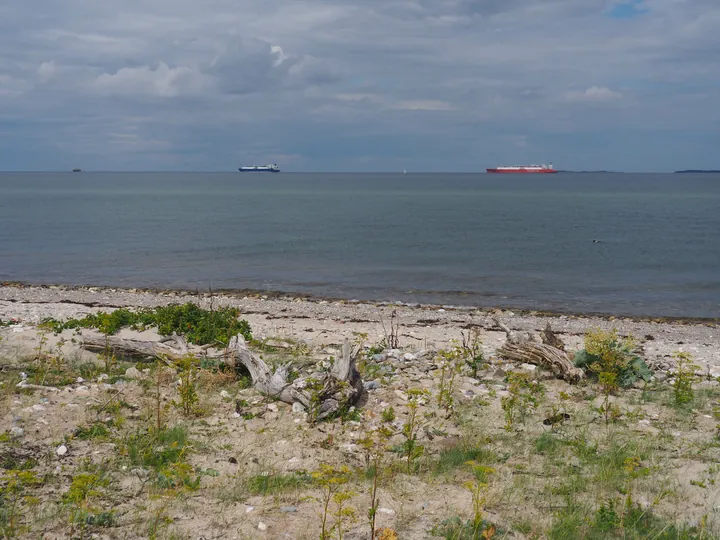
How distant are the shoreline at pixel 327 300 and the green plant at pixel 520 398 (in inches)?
521

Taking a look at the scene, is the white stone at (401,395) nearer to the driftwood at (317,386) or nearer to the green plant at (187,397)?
the driftwood at (317,386)

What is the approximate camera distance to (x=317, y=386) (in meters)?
9.12

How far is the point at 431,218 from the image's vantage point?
68.7 metres

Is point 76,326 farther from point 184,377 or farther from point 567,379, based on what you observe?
point 567,379

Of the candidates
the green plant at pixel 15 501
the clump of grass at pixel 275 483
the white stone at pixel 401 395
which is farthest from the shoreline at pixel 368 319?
the green plant at pixel 15 501

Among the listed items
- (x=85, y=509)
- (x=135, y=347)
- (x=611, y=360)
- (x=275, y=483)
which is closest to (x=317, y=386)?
(x=275, y=483)

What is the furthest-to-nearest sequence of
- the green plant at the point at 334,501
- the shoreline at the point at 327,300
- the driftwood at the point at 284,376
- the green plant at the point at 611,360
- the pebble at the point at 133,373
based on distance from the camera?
the shoreline at the point at 327,300 < the green plant at the point at 611,360 < the pebble at the point at 133,373 < the driftwood at the point at 284,376 < the green plant at the point at 334,501

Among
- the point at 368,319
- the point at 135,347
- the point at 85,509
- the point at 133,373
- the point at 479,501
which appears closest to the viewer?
the point at 85,509

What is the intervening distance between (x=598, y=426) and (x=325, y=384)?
4222mm

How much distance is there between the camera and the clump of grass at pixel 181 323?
13477mm

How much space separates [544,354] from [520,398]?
2.11m

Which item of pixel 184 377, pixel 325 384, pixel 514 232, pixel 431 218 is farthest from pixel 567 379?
pixel 431 218

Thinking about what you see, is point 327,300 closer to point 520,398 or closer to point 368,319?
point 368,319

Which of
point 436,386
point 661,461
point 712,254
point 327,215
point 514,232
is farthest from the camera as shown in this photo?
point 327,215
